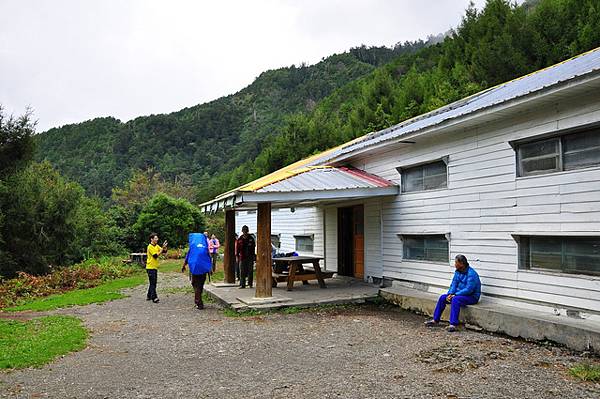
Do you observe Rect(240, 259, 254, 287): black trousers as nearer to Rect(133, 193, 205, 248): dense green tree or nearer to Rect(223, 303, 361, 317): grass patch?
Rect(223, 303, 361, 317): grass patch

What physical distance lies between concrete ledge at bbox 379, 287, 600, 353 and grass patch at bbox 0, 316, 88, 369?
631 cm

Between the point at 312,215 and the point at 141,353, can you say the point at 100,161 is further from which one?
the point at 141,353

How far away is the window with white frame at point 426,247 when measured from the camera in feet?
33.8

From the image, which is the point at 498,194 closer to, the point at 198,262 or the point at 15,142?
the point at 198,262

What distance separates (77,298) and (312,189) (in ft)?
25.2

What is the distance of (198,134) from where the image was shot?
226 ft

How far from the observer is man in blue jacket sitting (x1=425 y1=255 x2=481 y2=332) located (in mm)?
8461

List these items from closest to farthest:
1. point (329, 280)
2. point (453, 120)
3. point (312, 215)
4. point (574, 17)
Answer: point (453, 120) → point (329, 280) → point (312, 215) → point (574, 17)

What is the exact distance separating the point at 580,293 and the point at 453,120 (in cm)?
364

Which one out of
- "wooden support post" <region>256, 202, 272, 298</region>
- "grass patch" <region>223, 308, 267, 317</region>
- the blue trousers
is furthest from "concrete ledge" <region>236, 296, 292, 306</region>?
the blue trousers

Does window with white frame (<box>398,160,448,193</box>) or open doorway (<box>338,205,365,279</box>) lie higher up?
window with white frame (<box>398,160,448,193</box>)

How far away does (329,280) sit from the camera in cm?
1455

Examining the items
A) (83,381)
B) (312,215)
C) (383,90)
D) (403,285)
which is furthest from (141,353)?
(383,90)

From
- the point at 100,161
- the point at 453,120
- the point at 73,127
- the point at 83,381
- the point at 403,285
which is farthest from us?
the point at 73,127
